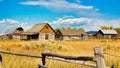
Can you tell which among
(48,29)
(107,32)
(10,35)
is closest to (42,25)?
(48,29)

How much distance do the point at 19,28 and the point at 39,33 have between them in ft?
74.4

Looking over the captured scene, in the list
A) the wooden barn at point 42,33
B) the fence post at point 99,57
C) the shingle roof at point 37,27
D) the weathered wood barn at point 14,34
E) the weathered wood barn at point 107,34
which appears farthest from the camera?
the weathered wood barn at point 107,34

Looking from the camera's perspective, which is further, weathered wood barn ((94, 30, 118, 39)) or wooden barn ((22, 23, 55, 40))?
weathered wood barn ((94, 30, 118, 39))

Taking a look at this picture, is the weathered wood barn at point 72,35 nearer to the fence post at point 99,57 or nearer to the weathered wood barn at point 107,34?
the weathered wood barn at point 107,34

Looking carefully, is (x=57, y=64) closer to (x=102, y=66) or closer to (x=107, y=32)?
(x=102, y=66)

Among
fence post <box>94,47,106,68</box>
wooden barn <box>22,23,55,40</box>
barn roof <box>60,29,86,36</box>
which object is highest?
barn roof <box>60,29,86,36</box>

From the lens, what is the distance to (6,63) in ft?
43.0

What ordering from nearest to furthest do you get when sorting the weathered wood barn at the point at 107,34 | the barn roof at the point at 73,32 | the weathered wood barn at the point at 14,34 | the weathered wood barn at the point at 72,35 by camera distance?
the weathered wood barn at the point at 14,34 < the weathered wood barn at the point at 72,35 < the barn roof at the point at 73,32 < the weathered wood barn at the point at 107,34

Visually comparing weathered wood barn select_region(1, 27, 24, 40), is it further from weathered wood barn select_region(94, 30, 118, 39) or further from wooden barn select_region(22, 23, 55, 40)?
weathered wood barn select_region(94, 30, 118, 39)

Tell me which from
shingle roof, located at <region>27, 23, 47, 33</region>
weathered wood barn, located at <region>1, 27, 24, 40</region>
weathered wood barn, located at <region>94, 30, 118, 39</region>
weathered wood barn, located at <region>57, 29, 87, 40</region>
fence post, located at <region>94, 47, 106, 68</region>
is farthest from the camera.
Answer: weathered wood barn, located at <region>94, 30, 118, 39</region>

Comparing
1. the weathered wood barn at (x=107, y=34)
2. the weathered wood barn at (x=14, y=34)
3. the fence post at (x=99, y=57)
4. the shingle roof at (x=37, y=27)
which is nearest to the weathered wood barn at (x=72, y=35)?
the weathered wood barn at (x=107, y=34)

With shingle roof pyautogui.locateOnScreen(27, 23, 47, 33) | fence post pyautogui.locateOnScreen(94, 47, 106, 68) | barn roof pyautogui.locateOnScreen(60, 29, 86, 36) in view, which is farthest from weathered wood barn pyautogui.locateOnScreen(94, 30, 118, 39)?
fence post pyautogui.locateOnScreen(94, 47, 106, 68)

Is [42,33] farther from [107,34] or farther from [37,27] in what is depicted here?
[107,34]

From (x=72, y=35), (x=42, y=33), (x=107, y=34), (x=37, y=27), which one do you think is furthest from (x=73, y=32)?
(x=42, y=33)
